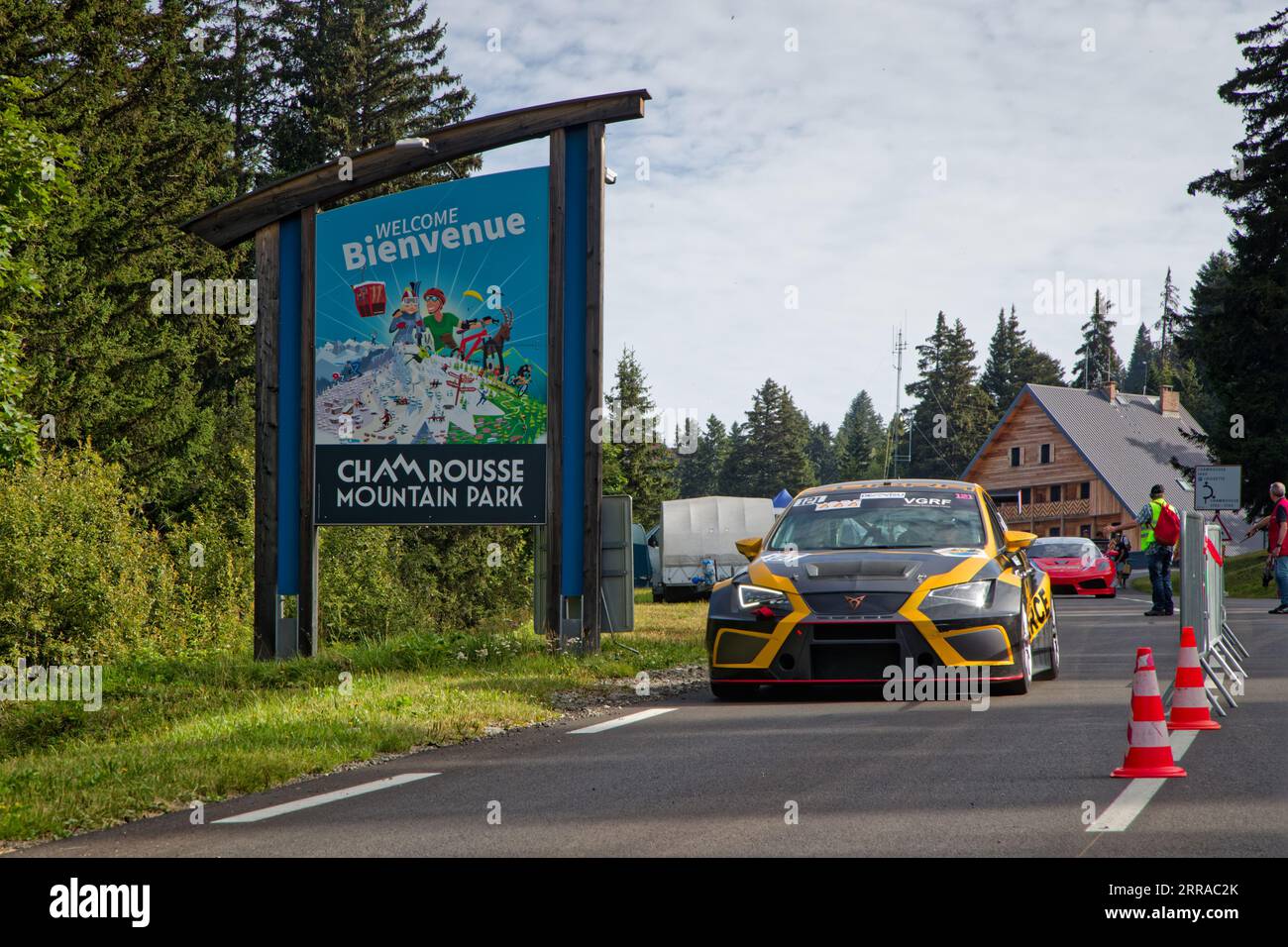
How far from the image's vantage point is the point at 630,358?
285 feet

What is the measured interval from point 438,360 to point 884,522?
17.0 ft

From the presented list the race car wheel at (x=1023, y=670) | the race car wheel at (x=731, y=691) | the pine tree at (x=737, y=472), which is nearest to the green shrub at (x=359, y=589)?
the race car wheel at (x=731, y=691)

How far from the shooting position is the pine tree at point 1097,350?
429 feet

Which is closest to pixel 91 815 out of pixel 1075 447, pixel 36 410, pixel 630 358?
pixel 36 410

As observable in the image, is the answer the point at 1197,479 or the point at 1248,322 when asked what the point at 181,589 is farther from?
the point at 1248,322

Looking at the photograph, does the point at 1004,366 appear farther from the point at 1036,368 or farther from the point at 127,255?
the point at 127,255

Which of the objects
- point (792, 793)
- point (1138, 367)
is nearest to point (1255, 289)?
point (792, 793)

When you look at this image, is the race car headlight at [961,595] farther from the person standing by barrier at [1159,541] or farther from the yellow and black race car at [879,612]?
the person standing by barrier at [1159,541]

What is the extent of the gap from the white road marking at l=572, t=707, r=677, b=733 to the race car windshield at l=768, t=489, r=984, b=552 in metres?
1.78

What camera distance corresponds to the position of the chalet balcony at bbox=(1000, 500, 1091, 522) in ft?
246

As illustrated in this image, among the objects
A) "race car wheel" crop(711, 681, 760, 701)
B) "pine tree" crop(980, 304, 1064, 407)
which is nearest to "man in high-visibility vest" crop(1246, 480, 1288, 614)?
"race car wheel" crop(711, 681, 760, 701)

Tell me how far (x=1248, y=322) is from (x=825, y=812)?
3441 centimetres

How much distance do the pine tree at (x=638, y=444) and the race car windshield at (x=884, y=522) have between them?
239ft

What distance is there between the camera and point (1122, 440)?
77438 millimetres
